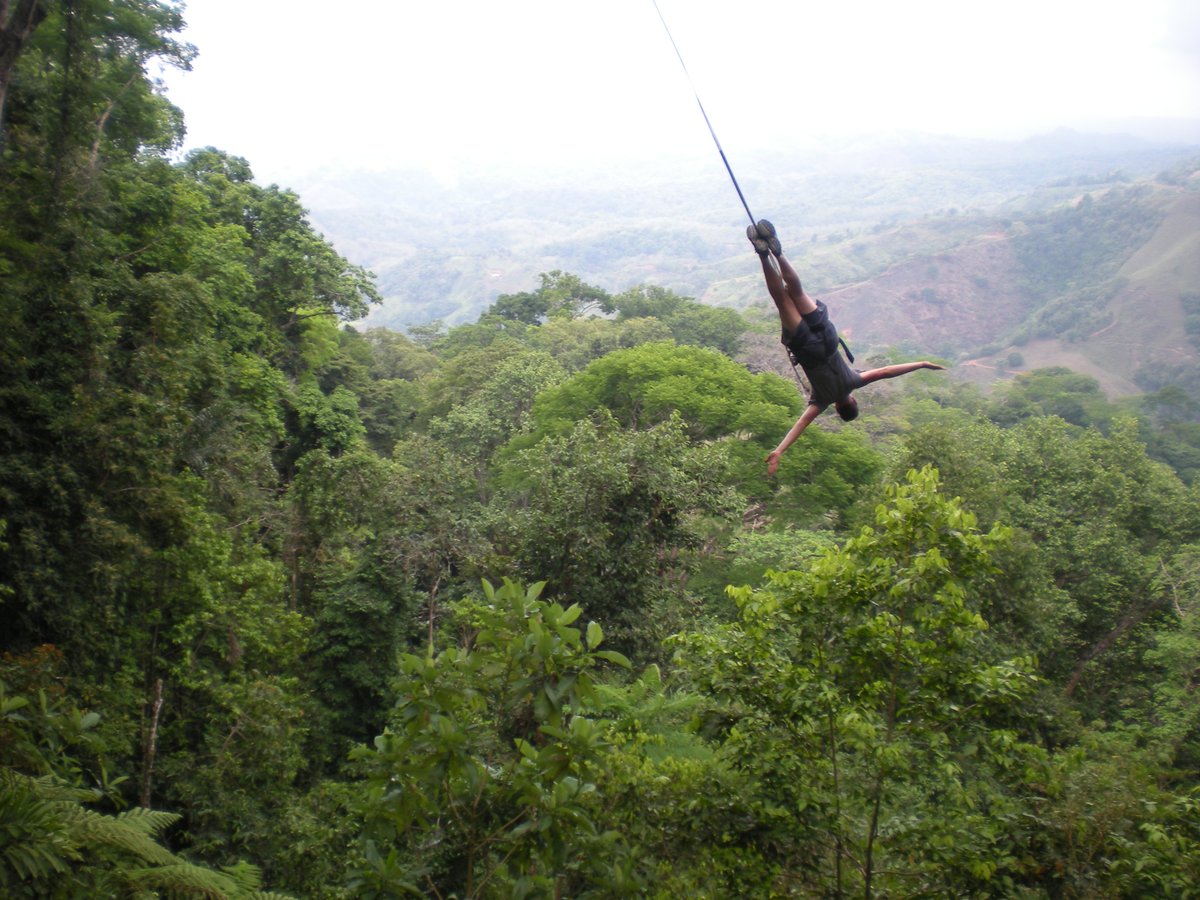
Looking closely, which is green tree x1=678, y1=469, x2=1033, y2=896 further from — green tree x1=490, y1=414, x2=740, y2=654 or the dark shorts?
green tree x1=490, y1=414, x2=740, y2=654

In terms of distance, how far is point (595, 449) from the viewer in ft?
38.0

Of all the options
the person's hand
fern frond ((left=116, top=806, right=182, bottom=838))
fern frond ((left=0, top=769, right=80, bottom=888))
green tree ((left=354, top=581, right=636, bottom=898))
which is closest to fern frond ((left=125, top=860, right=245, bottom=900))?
fern frond ((left=116, top=806, right=182, bottom=838))

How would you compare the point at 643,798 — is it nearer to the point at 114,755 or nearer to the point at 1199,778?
the point at 114,755

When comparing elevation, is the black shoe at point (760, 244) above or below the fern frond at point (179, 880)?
above

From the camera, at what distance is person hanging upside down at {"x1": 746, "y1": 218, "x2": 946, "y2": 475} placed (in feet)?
13.4

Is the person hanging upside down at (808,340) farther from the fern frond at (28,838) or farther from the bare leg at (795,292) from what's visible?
the fern frond at (28,838)

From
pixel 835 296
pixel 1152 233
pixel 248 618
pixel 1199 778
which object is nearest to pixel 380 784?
pixel 248 618

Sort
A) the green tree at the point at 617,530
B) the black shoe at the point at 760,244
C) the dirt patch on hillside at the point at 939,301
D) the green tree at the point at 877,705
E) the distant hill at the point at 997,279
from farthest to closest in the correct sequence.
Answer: the dirt patch on hillside at the point at 939,301, the distant hill at the point at 997,279, the green tree at the point at 617,530, the green tree at the point at 877,705, the black shoe at the point at 760,244

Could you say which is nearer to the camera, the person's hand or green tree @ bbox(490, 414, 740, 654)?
the person's hand

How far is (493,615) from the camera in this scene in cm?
360

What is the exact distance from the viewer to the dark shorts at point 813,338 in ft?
14.6

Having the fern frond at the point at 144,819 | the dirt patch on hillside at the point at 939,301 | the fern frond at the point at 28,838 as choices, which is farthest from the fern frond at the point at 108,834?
the dirt patch on hillside at the point at 939,301

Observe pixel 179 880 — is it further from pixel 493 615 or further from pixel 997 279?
pixel 997 279

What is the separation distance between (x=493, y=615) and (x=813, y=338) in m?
2.41
